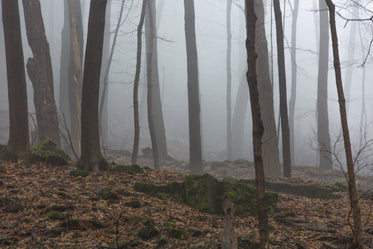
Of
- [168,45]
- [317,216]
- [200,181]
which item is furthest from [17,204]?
[168,45]

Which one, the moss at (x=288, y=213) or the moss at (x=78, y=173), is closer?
the moss at (x=288, y=213)

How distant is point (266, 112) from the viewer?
10.2 m

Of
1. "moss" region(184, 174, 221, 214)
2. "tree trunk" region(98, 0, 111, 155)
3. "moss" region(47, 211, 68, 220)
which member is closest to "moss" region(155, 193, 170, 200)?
"moss" region(184, 174, 221, 214)

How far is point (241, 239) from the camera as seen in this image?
4.17m

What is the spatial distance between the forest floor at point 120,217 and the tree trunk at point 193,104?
4.60 m

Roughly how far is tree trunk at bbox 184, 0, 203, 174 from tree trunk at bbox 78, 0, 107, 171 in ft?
16.8

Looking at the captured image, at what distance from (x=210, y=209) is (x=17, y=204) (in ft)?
10.5

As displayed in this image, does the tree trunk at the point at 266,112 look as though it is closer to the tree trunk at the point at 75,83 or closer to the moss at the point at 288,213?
the moss at the point at 288,213

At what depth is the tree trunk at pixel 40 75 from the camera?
375 inches


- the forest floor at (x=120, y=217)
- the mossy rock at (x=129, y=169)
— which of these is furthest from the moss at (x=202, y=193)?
the mossy rock at (x=129, y=169)

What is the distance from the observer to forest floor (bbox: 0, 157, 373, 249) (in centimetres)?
388

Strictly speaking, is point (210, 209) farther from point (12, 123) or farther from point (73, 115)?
point (73, 115)

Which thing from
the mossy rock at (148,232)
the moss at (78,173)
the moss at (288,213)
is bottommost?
the moss at (288,213)

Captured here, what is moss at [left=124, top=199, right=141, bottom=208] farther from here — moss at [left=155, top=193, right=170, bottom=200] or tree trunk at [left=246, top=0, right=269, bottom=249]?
tree trunk at [left=246, top=0, right=269, bottom=249]
